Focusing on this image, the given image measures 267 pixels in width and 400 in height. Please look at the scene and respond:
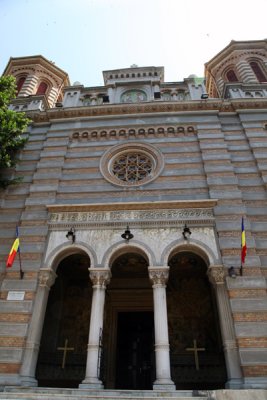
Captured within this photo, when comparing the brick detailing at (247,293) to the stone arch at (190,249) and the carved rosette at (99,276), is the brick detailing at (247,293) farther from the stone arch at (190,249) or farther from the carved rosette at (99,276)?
the carved rosette at (99,276)

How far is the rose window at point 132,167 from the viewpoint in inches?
444

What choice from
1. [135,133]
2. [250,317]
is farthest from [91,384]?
[135,133]

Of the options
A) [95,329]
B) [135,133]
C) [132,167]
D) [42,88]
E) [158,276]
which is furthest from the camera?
[42,88]

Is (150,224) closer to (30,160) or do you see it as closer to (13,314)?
(13,314)

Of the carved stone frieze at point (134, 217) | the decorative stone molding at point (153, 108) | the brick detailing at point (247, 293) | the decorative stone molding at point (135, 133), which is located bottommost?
the brick detailing at point (247, 293)

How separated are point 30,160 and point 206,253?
7.82 m

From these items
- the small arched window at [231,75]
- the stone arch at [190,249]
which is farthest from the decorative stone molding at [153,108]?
the stone arch at [190,249]

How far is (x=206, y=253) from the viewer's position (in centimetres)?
888

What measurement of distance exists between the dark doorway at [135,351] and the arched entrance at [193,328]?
0.92 metres

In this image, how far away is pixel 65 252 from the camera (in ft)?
31.0

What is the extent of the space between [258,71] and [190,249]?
13.2 m

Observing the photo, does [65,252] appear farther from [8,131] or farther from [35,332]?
[8,131]

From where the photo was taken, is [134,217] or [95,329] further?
[134,217]

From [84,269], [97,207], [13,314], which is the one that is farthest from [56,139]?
[13,314]
